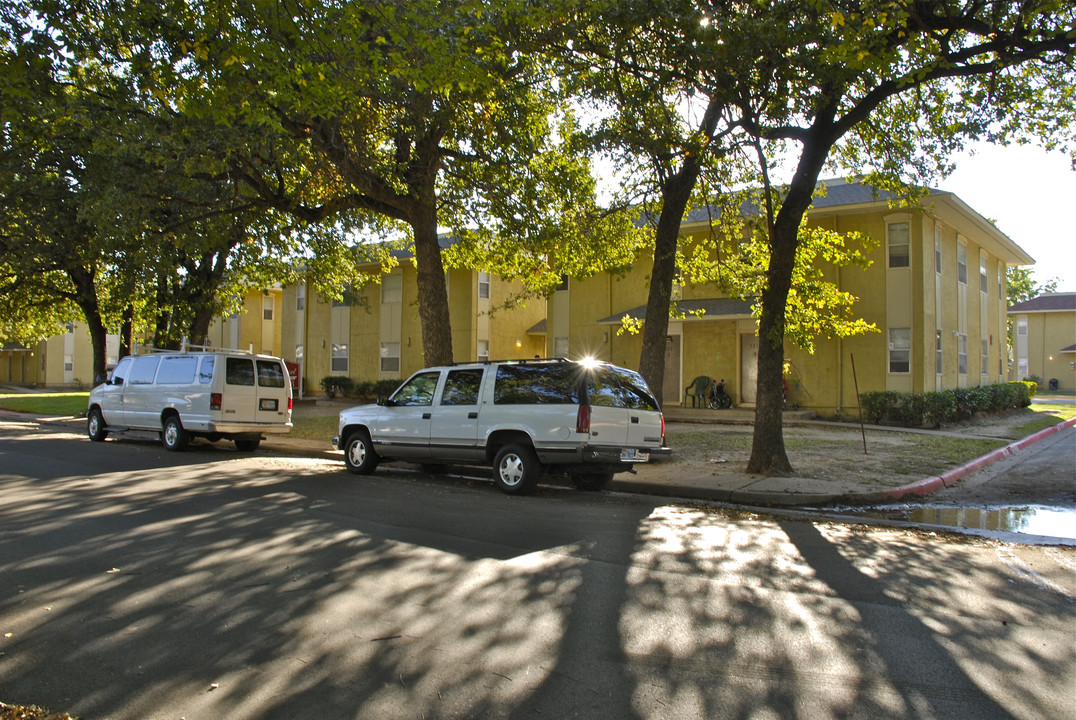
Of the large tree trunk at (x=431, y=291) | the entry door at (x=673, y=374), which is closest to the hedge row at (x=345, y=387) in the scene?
the entry door at (x=673, y=374)

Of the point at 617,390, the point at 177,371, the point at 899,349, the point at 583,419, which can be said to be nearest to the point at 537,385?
the point at 583,419

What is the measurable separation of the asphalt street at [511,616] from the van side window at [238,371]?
565cm

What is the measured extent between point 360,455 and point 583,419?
4272 millimetres

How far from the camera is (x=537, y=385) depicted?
9828 millimetres

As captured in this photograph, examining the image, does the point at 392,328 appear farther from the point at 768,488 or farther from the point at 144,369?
the point at 768,488

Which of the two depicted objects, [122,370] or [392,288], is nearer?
[122,370]

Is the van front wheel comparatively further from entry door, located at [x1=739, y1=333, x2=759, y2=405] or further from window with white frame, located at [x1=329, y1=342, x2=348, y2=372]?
window with white frame, located at [x1=329, y1=342, x2=348, y2=372]

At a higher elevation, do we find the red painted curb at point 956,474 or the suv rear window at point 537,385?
the suv rear window at point 537,385

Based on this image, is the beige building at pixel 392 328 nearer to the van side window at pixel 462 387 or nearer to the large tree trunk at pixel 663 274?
the large tree trunk at pixel 663 274

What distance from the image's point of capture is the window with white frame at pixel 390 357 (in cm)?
3100

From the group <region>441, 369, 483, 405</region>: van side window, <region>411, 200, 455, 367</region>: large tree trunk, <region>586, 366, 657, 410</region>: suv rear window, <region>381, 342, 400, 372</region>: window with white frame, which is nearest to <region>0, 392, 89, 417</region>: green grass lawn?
<region>381, 342, 400, 372</region>: window with white frame

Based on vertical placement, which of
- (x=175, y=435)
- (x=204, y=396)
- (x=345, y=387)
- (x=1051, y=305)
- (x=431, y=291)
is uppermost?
(x=1051, y=305)

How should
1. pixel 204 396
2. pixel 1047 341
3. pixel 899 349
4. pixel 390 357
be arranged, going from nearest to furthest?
pixel 204 396
pixel 899 349
pixel 390 357
pixel 1047 341

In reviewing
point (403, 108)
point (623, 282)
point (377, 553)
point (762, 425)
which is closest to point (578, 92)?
point (403, 108)
